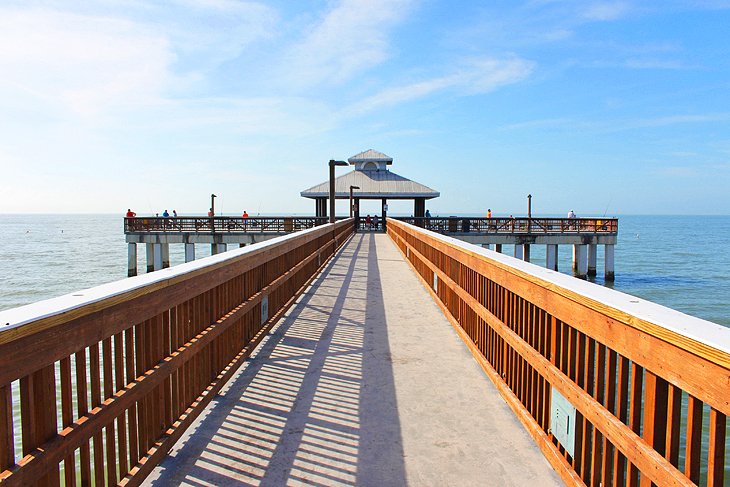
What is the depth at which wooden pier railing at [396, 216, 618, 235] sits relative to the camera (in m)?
34.2

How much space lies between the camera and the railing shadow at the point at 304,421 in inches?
125

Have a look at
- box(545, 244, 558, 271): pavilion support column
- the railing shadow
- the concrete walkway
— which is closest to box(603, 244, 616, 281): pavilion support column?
box(545, 244, 558, 271): pavilion support column

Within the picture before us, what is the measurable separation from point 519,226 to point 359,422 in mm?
33267

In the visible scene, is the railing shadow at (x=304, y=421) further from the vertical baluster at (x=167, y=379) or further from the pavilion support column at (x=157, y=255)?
the pavilion support column at (x=157, y=255)

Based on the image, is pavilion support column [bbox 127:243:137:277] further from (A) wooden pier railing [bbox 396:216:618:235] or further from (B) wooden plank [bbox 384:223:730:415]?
(B) wooden plank [bbox 384:223:730:415]

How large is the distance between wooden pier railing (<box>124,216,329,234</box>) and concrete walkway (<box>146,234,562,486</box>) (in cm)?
2810

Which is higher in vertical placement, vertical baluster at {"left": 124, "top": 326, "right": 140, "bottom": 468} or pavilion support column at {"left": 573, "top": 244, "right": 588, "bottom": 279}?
vertical baluster at {"left": 124, "top": 326, "right": 140, "bottom": 468}

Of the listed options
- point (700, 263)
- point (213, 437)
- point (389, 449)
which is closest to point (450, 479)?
point (389, 449)

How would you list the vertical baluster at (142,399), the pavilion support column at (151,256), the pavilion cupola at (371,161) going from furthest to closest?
1. the pavilion cupola at (371,161)
2. the pavilion support column at (151,256)
3. the vertical baluster at (142,399)

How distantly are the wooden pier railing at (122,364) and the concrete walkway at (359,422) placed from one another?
0.78 ft

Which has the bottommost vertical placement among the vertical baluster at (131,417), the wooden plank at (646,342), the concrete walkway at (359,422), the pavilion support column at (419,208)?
the concrete walkway at (359,422)

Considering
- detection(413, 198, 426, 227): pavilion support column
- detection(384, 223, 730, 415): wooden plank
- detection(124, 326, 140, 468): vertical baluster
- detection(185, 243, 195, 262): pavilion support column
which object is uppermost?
detection(413, 198, 426, 227): pavilion support column

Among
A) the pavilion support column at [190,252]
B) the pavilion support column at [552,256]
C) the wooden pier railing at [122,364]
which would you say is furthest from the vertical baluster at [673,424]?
the pavilion support column at [552,256]

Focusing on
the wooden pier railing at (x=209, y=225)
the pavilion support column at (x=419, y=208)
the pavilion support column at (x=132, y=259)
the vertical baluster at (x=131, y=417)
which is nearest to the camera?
the vertical baluster at (x=131, y=417)
